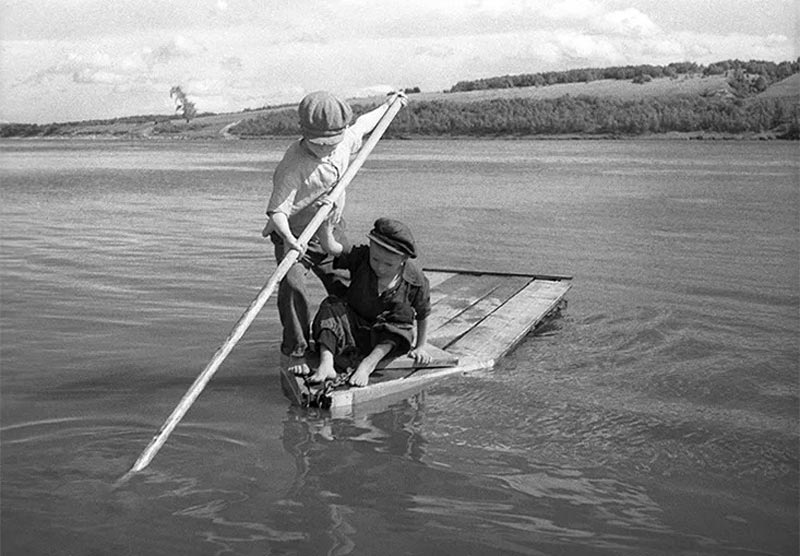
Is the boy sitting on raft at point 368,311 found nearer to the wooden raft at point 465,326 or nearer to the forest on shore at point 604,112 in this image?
the wooden raft at point 465,326

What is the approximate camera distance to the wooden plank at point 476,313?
707 centimetres

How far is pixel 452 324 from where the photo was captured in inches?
294

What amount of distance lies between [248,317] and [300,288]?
2.54 ft

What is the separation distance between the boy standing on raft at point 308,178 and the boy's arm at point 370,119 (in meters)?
0.01

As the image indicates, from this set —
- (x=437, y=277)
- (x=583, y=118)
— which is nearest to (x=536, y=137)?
(x=583, y=118)

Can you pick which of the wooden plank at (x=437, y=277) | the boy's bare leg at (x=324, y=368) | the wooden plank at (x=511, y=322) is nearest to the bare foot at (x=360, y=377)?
the boy's bare leg at (x=324, y=368)

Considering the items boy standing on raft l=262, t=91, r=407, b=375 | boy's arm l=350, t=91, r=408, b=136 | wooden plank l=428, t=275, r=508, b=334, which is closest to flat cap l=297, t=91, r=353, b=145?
boy standing on raft l=262, t=91, r=407, b=375

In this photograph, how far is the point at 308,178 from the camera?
5453mm

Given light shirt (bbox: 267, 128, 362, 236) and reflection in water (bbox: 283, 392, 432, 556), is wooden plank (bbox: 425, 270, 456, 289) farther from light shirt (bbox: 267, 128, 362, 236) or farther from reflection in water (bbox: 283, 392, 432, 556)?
light shirt (bbox: 267, 128, 362, 236)

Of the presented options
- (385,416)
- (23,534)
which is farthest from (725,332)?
(23,534)

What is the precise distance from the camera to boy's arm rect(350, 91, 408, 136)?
5840 mm

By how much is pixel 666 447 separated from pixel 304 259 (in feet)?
8.06

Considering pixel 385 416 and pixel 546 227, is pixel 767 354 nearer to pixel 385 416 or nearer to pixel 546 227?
pixel 385 416

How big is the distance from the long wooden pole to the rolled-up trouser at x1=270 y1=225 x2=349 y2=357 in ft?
1.23
